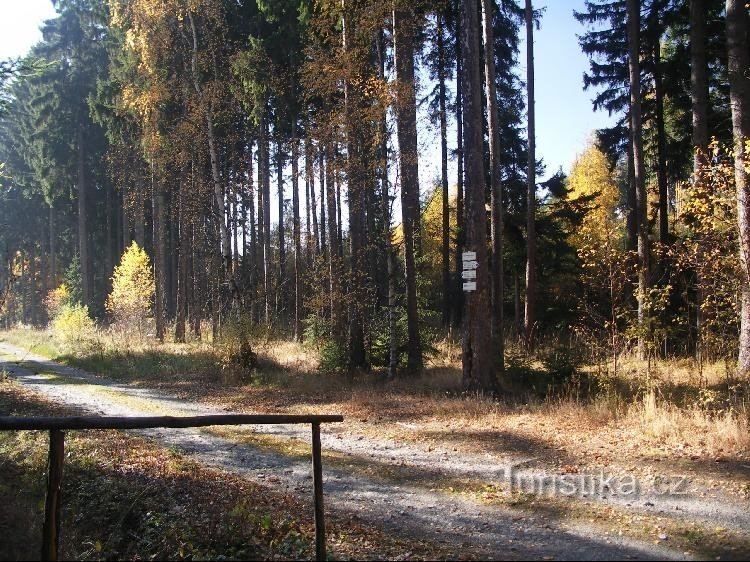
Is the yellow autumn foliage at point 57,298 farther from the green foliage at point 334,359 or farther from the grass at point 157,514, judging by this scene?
the grass at point 157,514

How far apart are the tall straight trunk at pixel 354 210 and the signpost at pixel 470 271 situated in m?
4.26

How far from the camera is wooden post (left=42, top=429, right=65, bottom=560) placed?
13.6 ft

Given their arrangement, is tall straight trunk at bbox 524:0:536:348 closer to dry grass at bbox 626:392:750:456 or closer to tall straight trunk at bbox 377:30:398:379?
tall straight trunk at bbox 377:30:398:379

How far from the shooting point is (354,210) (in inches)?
631

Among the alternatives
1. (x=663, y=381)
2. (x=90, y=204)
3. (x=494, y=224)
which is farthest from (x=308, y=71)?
(x=90, y=204)

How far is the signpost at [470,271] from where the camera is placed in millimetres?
11836

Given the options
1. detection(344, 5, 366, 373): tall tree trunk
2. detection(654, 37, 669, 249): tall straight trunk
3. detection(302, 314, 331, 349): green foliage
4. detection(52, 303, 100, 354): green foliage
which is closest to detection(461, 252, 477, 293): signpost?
detection(344, 5, 366, 373): tall tree trunk

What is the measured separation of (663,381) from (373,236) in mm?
9100

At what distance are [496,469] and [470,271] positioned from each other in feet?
17.2

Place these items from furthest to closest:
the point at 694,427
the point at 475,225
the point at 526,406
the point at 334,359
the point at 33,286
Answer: the point at 33,286 → the point at 334,359 → the point at 475,225 → the point at 526,406 → the point at 694,427

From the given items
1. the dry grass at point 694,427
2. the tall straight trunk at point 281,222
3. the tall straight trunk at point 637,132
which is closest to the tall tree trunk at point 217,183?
the tall straight trunk at point 281,222

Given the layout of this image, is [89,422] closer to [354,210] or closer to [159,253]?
[354,210]

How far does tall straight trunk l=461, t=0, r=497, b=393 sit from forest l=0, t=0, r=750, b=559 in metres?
0.05

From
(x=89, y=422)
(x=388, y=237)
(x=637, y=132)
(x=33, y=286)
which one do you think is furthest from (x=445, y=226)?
(x=33, y=286)
